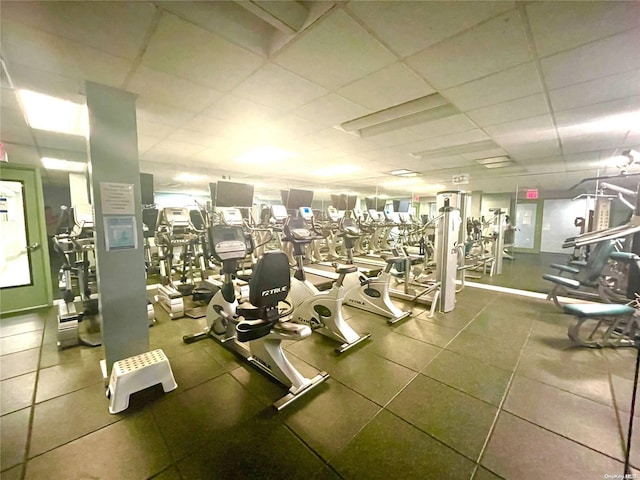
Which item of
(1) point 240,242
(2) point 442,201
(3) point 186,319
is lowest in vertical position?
(3) point 186,319

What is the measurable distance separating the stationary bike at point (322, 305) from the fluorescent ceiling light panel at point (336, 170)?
3454 millimetres

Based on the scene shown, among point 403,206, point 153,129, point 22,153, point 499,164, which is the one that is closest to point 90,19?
point 153,129

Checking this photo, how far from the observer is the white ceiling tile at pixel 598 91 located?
216cm

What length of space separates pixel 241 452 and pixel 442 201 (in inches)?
169

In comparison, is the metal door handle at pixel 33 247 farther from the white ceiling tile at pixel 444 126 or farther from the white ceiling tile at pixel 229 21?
the white ceiling tile at pixel 444 126

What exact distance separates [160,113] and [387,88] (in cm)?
257

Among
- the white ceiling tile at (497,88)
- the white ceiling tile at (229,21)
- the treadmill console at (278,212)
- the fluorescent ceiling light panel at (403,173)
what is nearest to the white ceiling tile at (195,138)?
the treadmill console at (278,212)

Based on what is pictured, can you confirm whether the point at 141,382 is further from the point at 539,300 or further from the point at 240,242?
the point at 539,300

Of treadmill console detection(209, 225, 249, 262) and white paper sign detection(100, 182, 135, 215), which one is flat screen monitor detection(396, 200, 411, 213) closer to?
treadmill console detection(209, 225, 249, 262)

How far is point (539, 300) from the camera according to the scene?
4562 millimetres

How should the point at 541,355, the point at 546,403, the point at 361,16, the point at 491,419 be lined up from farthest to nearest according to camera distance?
the point at 541,355 → the point at 546,403 → the point at 491,419 → the point at 361,16

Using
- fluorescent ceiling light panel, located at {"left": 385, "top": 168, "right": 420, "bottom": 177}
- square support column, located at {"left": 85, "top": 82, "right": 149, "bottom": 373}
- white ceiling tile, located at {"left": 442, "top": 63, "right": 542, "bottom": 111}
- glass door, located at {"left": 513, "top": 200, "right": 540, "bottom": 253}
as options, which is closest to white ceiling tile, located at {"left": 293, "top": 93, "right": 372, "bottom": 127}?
white ceiling tile, located at {"left": 442, "top": 63, "right": 542, "bottom": 111}

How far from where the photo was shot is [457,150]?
15.2ft

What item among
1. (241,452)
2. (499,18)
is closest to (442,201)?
(499,18)
